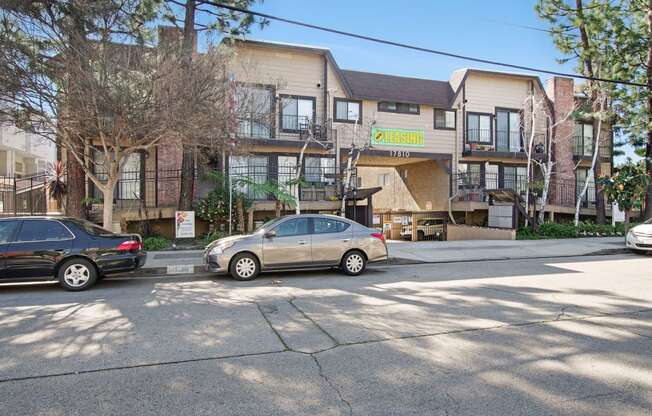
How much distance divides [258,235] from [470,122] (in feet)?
55.8

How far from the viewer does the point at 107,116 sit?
10.4 metres

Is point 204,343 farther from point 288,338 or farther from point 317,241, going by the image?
point 317,241

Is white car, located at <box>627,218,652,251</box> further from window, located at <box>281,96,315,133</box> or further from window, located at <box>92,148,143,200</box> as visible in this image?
window, located at <box>92,148,143,200</box>

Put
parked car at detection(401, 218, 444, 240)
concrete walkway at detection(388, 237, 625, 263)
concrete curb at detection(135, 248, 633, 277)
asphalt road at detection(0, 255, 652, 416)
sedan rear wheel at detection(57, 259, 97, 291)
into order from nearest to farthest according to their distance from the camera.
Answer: asphalt road at detection(0, 255, 652, 416) → sedan rear wheel at detection(57, 259, 97, 291) → concrete curb at detection(135, 248, 633, 277) → concrete walkway at detection(388, 237, 625, 263) → parked car at detection(401, 218, 444, 240)

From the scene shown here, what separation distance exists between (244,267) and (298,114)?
11744 millimetres

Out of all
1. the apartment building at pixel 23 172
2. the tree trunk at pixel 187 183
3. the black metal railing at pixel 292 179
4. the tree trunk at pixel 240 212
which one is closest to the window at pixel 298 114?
the black metal railing at pixel 292 179

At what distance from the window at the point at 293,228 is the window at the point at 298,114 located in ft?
33.1

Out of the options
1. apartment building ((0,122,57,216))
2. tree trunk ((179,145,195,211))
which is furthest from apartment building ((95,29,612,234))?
apartment building ((0,122,57,216))

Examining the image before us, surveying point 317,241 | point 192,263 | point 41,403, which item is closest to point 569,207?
point 317,241

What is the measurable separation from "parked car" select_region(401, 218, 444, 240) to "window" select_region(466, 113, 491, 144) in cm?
481

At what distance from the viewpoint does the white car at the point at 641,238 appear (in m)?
14.0

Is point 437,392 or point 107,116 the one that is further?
point 107,116

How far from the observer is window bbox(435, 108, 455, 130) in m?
22.4

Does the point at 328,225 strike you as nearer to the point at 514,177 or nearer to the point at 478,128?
the point at 478,128
